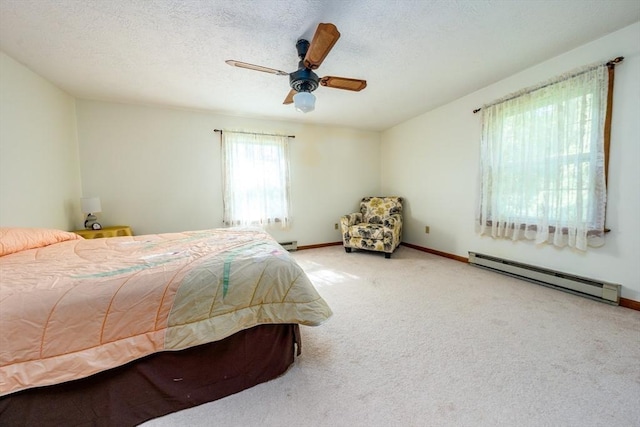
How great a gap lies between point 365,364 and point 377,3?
7.97 feet

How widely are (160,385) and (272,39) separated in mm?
2502

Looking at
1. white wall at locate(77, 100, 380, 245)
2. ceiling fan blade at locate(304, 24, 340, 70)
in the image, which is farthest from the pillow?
ceiling fan blade at locate(304, 24, 340, 70)

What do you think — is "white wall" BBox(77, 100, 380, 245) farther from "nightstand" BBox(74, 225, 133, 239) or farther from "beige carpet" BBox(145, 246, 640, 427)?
"beige carpet" BBox(145, 246, 640, 427)

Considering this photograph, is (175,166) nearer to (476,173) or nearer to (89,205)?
(89,205)

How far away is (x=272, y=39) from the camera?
1.96 m

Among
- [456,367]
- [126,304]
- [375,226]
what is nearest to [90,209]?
[126,304]

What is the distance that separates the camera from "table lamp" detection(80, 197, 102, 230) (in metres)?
2.80

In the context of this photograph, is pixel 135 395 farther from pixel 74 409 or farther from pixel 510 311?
pixel 510 311

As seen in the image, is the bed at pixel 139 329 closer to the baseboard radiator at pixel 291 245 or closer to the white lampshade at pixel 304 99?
the white lampshade at pixel 304 99

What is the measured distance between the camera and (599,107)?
2096 millimetres

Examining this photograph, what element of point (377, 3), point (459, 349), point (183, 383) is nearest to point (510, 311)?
point (459, 349)

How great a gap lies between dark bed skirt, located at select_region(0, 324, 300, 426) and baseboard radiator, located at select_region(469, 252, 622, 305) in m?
2.78

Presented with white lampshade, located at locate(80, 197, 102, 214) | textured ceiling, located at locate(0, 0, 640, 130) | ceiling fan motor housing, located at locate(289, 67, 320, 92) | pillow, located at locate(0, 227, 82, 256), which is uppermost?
textured ceiling, located at locate(0, 0, 640, 130)

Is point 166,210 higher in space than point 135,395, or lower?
higher
